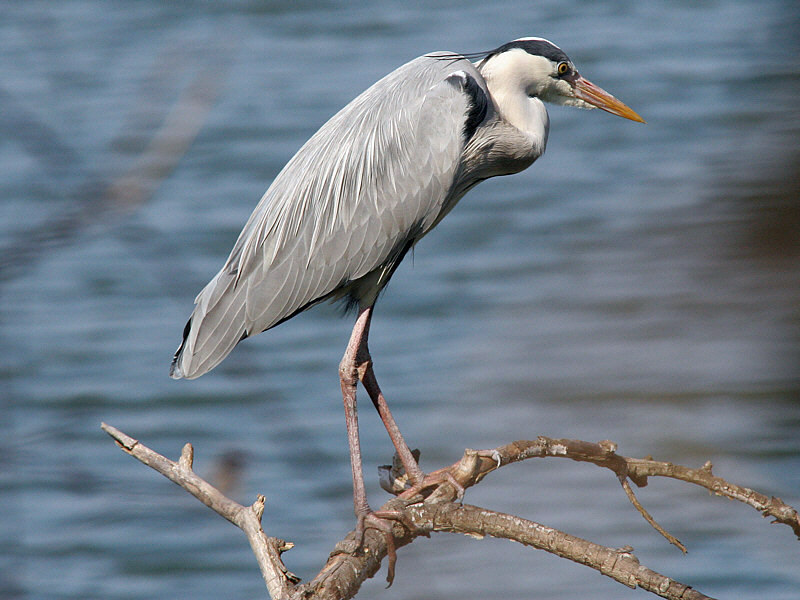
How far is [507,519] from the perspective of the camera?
2.75 m

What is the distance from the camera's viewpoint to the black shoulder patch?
12.7 ft

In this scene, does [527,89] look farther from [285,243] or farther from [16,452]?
[16,452]

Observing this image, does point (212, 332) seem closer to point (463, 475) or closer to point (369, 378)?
point (369, 378)

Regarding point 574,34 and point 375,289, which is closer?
point 375,289

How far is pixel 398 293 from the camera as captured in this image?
29.0 feet

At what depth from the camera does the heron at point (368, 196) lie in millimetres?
3855

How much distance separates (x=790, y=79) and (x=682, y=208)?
0.42 ft

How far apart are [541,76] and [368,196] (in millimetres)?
803

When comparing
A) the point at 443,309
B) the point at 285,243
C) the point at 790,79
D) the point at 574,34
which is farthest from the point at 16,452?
the point at 574,34

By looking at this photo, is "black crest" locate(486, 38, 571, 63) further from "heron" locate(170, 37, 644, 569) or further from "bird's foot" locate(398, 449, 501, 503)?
"bird's foot" locate(398, 449, 501, 503)

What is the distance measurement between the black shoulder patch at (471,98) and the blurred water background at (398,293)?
514 mm

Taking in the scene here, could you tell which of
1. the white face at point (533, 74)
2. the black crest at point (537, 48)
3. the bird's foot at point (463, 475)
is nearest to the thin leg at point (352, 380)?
the bird's foot at point (463, 475)

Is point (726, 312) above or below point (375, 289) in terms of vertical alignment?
above

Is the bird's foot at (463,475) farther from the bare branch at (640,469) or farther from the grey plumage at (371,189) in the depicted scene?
the grey plumage at (371,189)
